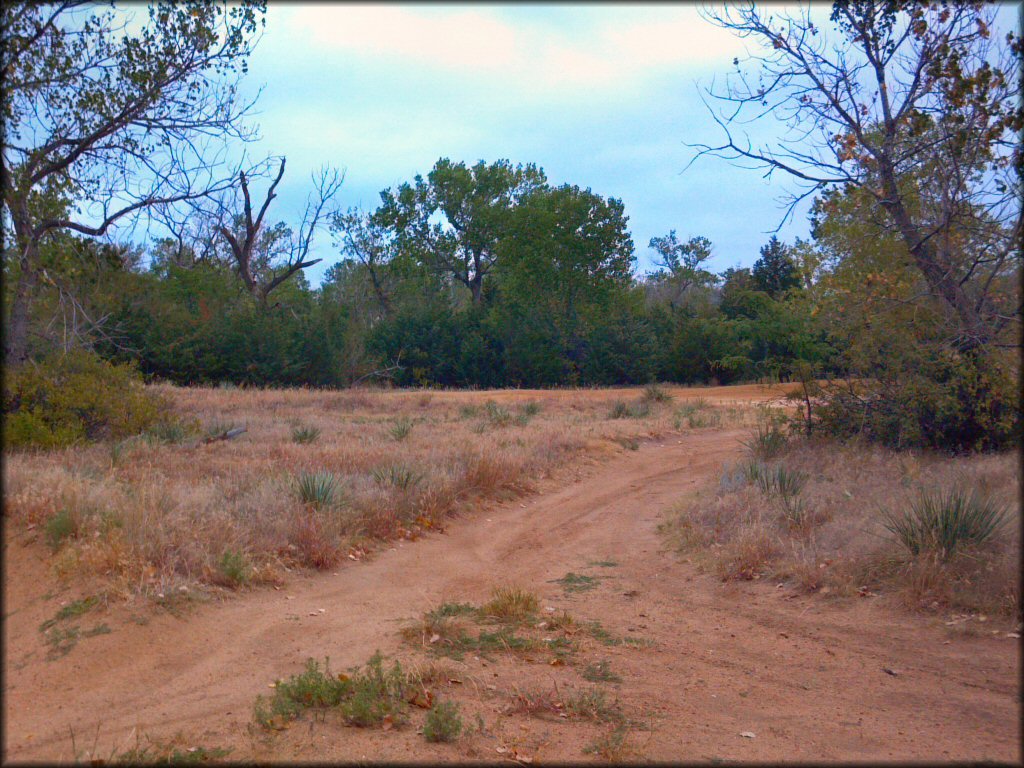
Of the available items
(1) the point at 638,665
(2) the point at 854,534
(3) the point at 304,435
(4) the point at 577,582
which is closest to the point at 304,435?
(3) the point at 304,435

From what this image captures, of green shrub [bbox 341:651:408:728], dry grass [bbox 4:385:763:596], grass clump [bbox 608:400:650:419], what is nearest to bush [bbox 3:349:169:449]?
dry grass [bbox 4:385:763:596]

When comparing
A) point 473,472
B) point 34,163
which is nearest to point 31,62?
point 34,163

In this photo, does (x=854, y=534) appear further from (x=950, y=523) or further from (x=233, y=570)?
(x=233, y=570)

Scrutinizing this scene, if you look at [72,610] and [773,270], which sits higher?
[773,270]

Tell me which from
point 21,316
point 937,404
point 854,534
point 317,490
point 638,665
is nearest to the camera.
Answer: point 638,665

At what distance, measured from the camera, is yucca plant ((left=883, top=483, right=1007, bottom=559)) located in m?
7.28

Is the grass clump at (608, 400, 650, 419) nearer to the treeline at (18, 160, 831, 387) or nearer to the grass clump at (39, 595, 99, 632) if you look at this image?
the treeline at (18, 160, 831, 387)

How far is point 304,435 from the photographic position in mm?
16609

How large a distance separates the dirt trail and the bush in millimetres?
6388

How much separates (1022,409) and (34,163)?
13736 mm

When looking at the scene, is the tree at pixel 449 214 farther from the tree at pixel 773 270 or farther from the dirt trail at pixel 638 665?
the dirt trail at pixel 638 665

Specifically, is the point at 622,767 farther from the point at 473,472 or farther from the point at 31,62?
the point at 31,62

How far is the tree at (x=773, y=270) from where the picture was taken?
4928 cm

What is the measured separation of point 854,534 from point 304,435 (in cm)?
1122
